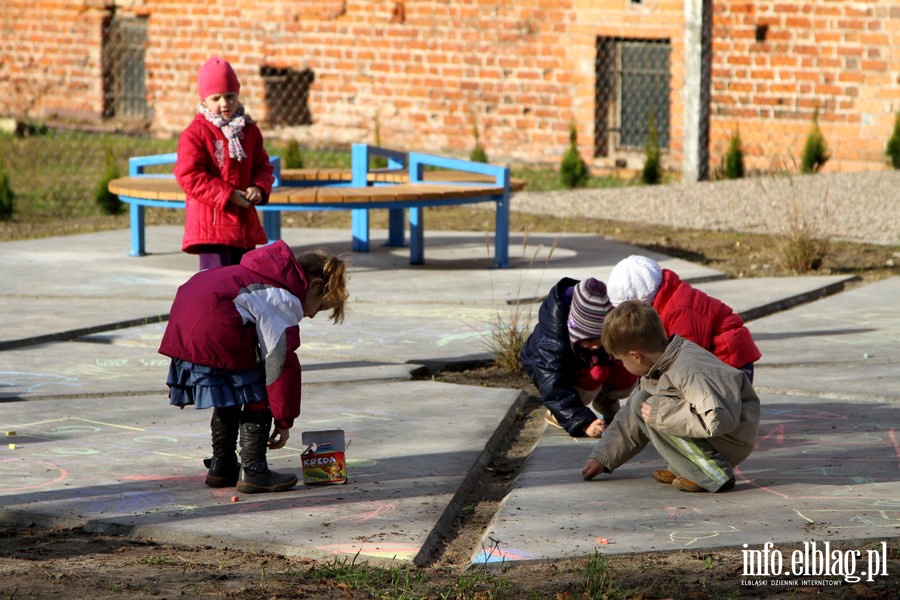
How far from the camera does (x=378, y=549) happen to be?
3.81 meters

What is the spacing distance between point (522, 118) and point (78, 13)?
718cm

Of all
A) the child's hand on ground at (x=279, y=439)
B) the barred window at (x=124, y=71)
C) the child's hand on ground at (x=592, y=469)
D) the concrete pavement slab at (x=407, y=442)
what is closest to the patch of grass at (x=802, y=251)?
the concrete pavement slab at (x=407, y=442)

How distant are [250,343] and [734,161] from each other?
10561 mm

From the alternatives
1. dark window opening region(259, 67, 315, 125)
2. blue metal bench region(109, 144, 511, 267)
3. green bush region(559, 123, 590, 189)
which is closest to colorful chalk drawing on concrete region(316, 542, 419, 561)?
blue metal bench region(109, 144, 511, 267)

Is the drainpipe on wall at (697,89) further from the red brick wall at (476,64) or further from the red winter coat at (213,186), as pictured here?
the red winter coat at (213,186)

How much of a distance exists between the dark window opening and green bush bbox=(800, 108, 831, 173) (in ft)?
23.1

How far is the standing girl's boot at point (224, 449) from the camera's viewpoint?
4395mm

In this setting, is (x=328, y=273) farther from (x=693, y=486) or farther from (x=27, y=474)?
(x=693, y=486)

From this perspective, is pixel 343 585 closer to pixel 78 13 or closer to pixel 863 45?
pixel 863 45

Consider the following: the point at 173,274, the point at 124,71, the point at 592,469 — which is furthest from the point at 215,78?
the point at 124,71

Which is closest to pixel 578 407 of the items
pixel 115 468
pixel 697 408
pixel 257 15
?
pixel 697 408

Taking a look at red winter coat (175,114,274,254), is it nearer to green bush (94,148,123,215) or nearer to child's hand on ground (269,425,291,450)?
child's hand on ground (269,425,291,450)

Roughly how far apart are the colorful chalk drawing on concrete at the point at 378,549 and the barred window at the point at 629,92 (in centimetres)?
1292

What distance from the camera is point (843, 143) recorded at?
14570 mm
